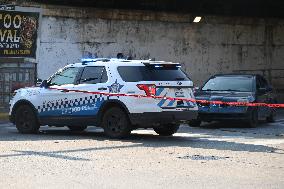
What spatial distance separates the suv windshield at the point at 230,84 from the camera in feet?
56.9

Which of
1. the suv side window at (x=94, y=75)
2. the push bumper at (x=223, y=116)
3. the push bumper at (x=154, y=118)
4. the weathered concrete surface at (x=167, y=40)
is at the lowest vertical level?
the push bumper at (x=223, y=116)

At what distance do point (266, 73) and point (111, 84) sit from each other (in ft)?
50.0

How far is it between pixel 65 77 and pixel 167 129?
2.70m

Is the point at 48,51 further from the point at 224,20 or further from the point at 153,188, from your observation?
the point at 153,188

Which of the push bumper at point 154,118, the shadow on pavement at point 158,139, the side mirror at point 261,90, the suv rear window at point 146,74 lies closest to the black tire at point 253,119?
the side mirror at point 261,90

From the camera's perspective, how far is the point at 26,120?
14.5 metres

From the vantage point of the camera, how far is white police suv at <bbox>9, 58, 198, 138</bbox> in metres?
12.6

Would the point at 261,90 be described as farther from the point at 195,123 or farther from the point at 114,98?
the point at 114,98

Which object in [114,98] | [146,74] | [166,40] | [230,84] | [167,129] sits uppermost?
[166,40]

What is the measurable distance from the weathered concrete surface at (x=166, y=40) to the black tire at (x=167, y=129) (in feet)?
27.4

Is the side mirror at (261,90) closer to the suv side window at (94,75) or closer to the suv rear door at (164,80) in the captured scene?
the suv rear door at (164,80)

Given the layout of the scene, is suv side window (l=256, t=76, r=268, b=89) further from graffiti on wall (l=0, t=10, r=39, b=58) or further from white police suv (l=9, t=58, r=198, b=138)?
graffiti on wall (l=0, t=10, r=39, b=58)

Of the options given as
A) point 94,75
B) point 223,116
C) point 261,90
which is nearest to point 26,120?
point 94,75

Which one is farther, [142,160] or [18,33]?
[18,33]
